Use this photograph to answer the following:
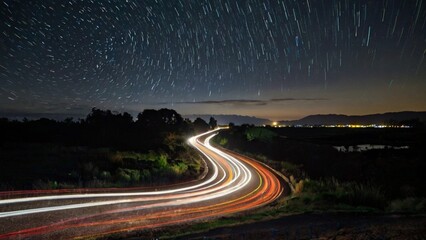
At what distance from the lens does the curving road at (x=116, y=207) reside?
1146 centimetres

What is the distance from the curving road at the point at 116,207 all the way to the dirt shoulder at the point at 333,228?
13.3 feet

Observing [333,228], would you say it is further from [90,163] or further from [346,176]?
[346,176]

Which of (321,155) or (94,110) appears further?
(94,110)

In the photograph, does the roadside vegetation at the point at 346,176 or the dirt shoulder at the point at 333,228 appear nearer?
the dirt shoulder at the point at 333,228

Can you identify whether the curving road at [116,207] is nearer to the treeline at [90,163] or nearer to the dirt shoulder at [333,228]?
the treeline at [90,163]

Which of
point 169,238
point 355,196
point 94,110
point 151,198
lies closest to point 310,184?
point 355,196

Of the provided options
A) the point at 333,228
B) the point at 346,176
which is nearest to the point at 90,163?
the point at 333,228

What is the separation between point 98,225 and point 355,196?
10911 millimetres

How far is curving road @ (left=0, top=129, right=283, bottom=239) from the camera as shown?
11.5m

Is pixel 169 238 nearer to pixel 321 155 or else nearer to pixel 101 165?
pixel 101 165

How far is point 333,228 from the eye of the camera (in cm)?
827

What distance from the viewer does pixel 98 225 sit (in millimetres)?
12055

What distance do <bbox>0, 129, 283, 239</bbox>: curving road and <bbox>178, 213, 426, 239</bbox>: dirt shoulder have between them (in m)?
4.06

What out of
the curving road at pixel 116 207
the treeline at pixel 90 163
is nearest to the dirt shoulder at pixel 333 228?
the curving road at pixel 116 207
